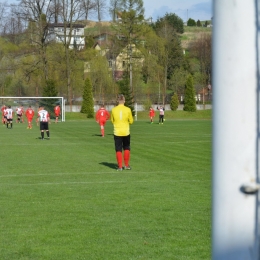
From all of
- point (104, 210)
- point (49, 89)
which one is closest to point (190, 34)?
point (49, 89)

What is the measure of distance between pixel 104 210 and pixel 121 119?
22.0 ft

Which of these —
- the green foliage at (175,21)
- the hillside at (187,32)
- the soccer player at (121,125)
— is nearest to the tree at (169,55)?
the hillside at (187,32)

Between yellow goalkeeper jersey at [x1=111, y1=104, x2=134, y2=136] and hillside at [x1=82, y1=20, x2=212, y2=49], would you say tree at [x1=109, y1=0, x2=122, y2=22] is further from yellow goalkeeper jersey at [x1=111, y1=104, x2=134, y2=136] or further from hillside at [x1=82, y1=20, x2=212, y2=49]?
yellow goalkeeper jersey at [x1=111, y1=104, x2=134, y2=136]

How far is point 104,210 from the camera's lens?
10.3 meters

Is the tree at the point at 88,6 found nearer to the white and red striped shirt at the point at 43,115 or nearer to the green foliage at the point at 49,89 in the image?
the green foliage at the point at 49,89

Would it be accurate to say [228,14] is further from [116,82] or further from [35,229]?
[116,82]

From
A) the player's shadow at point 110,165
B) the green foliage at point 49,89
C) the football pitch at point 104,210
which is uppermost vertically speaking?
the green foliage at point 49,89

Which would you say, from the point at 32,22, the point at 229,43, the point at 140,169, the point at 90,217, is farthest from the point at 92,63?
the point at 229,43

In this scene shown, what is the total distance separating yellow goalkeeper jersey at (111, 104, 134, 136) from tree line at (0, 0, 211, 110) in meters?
51.6

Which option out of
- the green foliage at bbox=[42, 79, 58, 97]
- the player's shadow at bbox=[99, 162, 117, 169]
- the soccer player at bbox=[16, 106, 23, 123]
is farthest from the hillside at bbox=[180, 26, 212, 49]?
the player's shadow at bbox=[99, 162, 117, 169]

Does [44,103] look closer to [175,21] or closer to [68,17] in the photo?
[68,17]

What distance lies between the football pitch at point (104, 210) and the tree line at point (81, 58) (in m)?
51.7

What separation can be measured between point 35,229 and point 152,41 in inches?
3103

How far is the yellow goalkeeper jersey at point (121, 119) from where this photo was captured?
16812mm
